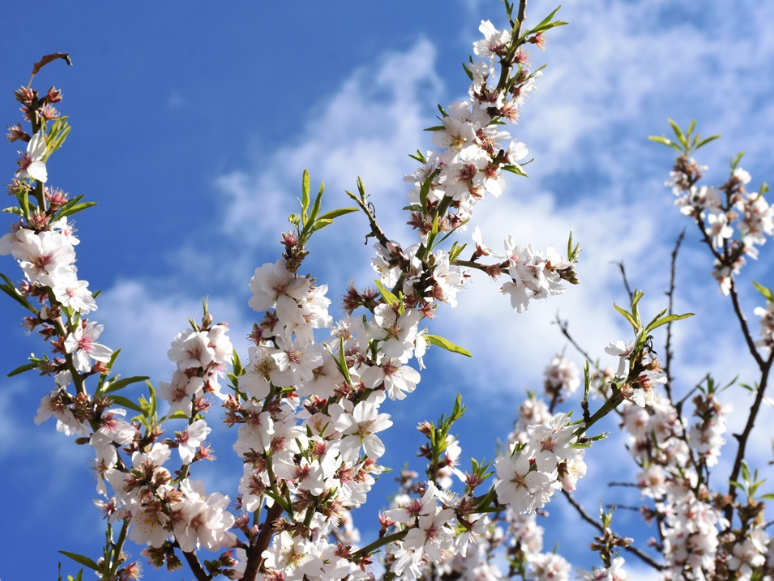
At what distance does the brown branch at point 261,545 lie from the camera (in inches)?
→ 98.0

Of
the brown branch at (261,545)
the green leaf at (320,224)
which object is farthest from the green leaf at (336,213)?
the brown branch at (261,545)

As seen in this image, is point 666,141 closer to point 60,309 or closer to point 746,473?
point 746,473

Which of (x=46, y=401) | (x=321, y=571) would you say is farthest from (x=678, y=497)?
(x=46, y=401)

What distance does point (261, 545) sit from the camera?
8.18 feet

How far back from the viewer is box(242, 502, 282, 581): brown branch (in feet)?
8.16

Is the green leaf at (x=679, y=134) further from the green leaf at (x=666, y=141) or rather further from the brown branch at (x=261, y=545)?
the brown branch at (x=261, y=545)

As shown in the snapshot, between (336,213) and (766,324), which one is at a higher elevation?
(766,324)

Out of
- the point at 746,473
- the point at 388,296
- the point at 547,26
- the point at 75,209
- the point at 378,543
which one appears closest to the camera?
the point at 388,296

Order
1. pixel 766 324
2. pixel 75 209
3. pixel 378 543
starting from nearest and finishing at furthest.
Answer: pixel 378 543 < pixel 75 209 < pixel 766 324

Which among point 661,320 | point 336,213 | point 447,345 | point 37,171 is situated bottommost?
point 661,320

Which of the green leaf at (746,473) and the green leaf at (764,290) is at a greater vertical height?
the green leaf at (764,290)

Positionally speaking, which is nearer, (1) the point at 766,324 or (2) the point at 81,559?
(2) the point at 81,559

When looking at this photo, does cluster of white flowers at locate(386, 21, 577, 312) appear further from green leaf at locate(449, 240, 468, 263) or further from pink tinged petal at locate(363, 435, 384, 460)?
pink tinged petal at locate(363, 435, 384, 460)

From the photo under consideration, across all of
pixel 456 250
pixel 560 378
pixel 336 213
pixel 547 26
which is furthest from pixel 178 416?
pixel 560 378
